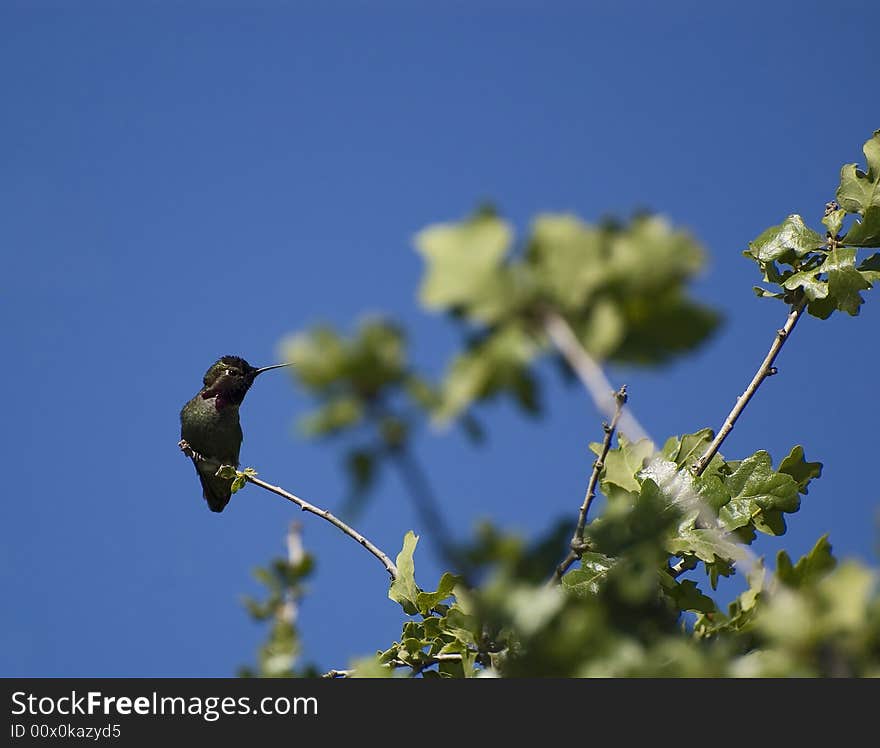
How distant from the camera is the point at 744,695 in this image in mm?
1807

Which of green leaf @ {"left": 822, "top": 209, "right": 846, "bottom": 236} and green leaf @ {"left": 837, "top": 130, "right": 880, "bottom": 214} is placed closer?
green leaf @ {"left": 837, "top": 130, "right": 880, "bottom": 214}

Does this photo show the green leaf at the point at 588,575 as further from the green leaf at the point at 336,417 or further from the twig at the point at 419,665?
the green leaf at the point at 336,417

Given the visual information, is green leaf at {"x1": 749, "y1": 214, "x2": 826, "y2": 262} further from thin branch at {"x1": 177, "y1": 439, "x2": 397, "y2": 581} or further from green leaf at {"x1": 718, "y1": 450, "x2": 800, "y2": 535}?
thin branch at {"x1": 177, "y1": 439, "x2": 397, "y2": 581}

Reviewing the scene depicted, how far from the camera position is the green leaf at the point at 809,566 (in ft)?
6.71

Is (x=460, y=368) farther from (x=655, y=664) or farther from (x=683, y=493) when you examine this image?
(x=683, y=493)

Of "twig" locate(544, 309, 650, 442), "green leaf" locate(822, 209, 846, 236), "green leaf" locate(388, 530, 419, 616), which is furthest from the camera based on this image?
"green leaf" locate(822, 209, 846, 236)

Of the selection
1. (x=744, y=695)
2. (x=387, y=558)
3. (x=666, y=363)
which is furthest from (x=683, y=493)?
(x=666, y=363)

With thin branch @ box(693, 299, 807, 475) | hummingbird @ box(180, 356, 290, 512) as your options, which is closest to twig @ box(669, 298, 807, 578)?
thin branch @ box(693, 299, 807, 475)

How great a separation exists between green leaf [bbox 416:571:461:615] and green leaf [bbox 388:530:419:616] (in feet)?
0.07

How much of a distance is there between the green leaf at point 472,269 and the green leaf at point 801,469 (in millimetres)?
2425

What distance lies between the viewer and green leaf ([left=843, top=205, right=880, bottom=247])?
11.3ft

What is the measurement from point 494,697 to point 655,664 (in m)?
0.39

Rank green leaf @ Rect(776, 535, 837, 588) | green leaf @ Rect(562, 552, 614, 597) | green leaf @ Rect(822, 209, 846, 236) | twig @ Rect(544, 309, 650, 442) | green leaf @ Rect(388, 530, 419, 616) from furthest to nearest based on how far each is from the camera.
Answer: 1. green leaf @ Rect(822, 209, 846, 236)
2. green leaf @ Rect(388, 530, 419, 616)
3. green leaf @ Rect(562, 552, 614, 597)
4. green leaf @ Rect(776, 535, 837, 588)
5. twig @ Rect(544, 309, 650, 442)

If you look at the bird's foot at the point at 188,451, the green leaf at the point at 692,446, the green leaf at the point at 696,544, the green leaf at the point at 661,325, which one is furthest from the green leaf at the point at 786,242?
the bird's foot at the point at 188,451
